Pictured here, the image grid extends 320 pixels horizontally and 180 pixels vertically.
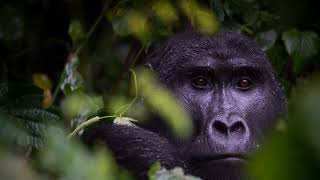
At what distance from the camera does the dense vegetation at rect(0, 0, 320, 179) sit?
1638 mm

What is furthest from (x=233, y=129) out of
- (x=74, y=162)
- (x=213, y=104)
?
(x=74, y=162)

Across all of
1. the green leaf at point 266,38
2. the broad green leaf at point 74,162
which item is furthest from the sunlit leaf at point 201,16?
the broad green leaf at point 74,162

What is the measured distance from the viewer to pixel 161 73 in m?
3.09

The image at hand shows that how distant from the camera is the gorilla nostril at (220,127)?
2.53m

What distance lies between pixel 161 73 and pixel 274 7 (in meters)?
0.95

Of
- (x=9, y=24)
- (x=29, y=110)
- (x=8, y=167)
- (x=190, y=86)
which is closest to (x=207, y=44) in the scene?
(x=190, y=86)

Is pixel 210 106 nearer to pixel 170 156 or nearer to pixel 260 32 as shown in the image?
pixel 170 156

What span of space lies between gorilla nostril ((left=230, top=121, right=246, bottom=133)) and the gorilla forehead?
1.70 ft

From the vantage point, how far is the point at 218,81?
2988 mm

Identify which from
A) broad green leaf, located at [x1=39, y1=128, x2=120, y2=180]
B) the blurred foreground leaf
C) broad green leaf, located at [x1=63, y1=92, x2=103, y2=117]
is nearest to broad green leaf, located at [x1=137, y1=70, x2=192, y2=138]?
broad green leaf, located at [x1=63, y1=92, x2=103, y2=117]

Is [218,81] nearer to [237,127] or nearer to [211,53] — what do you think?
[211,53]

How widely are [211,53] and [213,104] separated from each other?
302 millimetres

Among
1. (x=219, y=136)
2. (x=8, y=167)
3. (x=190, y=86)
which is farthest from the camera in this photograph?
(x=190, y=86)

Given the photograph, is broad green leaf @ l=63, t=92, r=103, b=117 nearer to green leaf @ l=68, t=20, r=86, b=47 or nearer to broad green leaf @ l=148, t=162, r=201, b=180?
green leaf @ l=68, t=20, r=86, b=47
